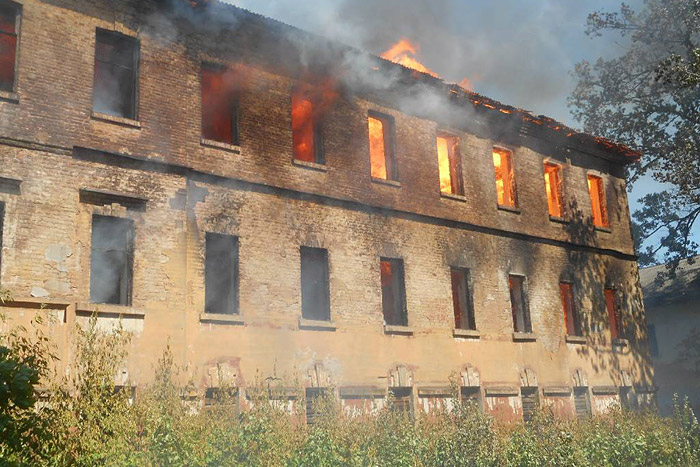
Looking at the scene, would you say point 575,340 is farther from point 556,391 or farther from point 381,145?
point 381,145

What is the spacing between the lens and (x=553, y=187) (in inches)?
818

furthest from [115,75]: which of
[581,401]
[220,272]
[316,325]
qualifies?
[581,401]

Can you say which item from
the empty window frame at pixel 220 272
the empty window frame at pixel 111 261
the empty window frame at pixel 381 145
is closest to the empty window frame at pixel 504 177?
the empty window frame at pixel 381 145

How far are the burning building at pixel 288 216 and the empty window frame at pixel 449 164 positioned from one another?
0.17ft

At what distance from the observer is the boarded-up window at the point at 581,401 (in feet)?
62.0

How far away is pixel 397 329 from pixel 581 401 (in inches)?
274

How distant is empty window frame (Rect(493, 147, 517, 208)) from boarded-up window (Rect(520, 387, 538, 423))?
4.80 meters

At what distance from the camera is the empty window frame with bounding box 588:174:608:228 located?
21725mm

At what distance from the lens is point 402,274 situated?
51.9ft

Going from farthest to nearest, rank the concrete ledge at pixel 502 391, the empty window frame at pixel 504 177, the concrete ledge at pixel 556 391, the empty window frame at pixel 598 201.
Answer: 1. the empty window frame at pixel 598 201
2. the empty window frame at pixel 504 177
3. the concrete ledge at pixel 556 391
4. the concrete ledge at pixel 502 391

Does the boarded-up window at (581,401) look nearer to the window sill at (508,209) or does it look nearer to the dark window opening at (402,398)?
the window sill at (508,209)

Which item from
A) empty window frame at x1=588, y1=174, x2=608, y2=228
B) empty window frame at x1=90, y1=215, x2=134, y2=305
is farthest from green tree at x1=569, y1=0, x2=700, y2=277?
empty window frame at x1=90, y1=215, x2=134, y2=305

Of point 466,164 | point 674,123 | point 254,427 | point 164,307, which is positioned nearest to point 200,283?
point 164,307

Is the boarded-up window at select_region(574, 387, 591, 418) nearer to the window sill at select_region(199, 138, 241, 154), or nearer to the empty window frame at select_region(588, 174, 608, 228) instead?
the empty window frame at select_region(588, 174, 608, 228)
